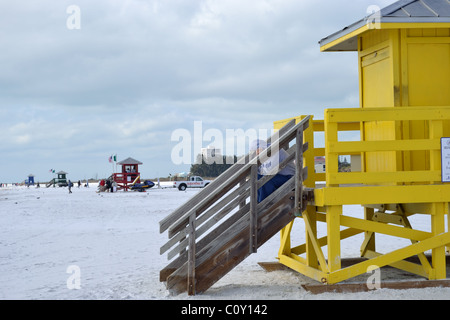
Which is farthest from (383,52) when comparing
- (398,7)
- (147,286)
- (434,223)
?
(147,286)

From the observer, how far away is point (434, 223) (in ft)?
22.4

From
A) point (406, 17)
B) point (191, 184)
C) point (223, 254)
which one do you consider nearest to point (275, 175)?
point (223, 254)

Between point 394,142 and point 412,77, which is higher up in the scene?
point 412,77

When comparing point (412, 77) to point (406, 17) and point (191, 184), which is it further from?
point (191, 184)

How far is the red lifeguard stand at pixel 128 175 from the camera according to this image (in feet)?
155

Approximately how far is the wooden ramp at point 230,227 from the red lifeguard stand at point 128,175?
40.7 meters

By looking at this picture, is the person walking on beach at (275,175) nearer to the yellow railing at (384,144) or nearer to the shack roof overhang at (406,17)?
the yellow railing at (384,144)

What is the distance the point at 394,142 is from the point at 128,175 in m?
42.7

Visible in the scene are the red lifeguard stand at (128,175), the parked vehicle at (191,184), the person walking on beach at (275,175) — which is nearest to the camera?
the person walking on beach at (275,175)

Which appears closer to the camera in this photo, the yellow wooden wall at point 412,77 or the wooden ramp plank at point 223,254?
the wooden ramp plank at point 223,254

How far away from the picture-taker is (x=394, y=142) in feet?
21.5

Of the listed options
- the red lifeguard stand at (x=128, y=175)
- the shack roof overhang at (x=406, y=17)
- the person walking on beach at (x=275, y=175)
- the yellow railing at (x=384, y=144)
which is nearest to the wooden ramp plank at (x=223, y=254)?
the person walking on beach at (x=275, y=175)
